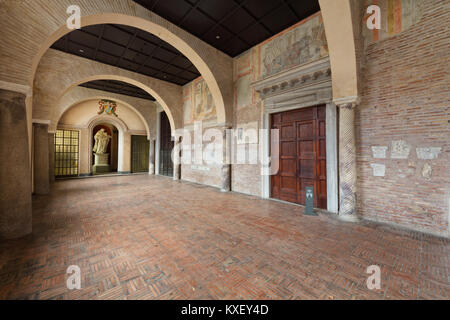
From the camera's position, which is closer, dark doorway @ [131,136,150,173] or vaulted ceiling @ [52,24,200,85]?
vaulted ceiling @ [52,24,200,85]

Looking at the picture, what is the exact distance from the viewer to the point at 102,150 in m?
14.9

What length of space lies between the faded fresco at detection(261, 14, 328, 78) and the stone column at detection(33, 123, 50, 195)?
9836 mm

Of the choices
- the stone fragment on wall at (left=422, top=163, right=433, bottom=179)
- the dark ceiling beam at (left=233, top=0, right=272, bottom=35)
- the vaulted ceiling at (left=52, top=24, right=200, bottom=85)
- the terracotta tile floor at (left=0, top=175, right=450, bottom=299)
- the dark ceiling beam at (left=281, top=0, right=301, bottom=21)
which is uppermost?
the vaulted ceiling at (left=52, top=24, right=200, bottom=85)

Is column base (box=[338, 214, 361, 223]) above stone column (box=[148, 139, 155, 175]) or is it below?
below

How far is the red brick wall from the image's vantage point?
3576 millimetres

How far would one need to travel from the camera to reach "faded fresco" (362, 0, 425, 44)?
12.6 ft

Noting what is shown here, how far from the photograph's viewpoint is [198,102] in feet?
33.2

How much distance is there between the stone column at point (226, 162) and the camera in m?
7.92

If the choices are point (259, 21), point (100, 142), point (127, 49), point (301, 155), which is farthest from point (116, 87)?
point (301, 155)

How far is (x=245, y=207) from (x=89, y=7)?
6.57 meters

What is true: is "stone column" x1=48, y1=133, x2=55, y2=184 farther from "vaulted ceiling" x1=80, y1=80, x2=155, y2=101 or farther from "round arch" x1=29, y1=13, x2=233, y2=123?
"round arch" x1=29, y1=13, x2=233, y2=123

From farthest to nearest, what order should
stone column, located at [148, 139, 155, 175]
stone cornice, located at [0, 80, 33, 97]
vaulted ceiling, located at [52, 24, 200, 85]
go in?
stone column, located at [148, 139, 155, 175]
vaulted ceiling, located at [52, 24, 200, 85]
stone cornice, located at [0, 80, 33, 97]

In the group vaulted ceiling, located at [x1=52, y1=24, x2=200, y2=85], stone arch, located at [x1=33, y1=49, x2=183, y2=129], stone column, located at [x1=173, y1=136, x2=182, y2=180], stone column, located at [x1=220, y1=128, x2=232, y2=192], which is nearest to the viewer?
vaulted ceiling, located at [x1=52, y1=24, x2=200, y2=85]

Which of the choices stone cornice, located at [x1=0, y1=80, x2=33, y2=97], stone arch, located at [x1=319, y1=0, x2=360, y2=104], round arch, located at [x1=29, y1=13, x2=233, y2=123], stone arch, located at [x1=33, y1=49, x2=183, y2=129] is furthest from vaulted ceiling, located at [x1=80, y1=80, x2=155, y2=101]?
stone arch, located at [x1=319, y1=0, x2=360, y2=104]
